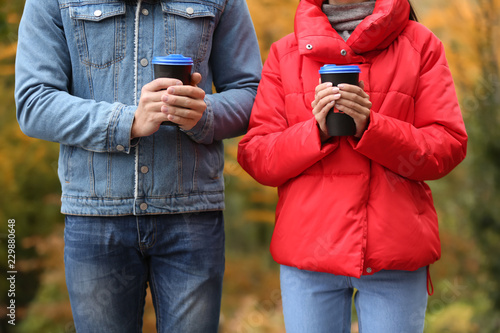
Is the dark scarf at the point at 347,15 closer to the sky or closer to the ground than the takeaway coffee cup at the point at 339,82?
closer to the sky

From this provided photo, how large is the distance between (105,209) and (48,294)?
305 cm

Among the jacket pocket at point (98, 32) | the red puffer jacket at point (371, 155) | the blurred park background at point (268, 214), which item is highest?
the jacket pocket at point (98, 32)

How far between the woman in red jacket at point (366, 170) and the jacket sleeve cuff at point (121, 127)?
46cm

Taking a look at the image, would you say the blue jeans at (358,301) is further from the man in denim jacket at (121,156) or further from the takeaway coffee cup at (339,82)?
the takeaway coffee cup at (339,82)

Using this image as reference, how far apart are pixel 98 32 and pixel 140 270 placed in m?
0.81

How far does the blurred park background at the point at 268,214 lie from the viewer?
14.5ft

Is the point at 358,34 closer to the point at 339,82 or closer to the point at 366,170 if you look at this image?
the point at 339,82

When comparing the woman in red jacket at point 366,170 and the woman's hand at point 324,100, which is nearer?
the woman's hand at point 324,100

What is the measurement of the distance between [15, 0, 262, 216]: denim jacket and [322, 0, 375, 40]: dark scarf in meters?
0.45

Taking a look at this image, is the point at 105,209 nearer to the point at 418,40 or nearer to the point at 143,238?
the point at 143,238

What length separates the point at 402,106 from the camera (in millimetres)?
1878

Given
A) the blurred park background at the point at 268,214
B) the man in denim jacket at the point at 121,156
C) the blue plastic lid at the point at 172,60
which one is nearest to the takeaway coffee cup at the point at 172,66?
the blue plastic lid at the point at 172,60

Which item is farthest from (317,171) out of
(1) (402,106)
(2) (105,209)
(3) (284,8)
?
(3) (284,8)

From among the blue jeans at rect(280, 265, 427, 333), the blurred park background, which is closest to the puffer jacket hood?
the blue jeans at rect(280, 265, 427, 333)
